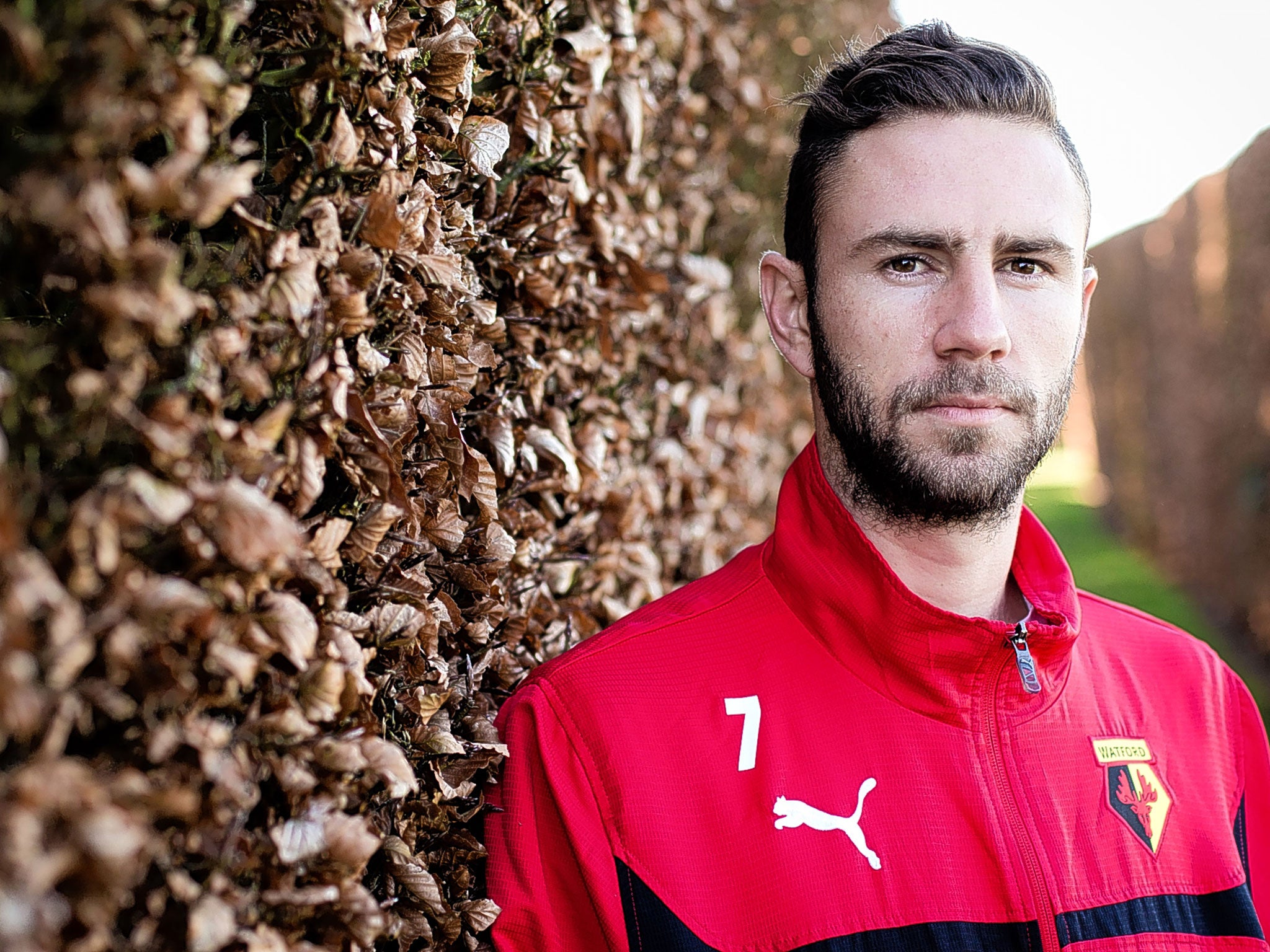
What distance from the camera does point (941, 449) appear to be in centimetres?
175

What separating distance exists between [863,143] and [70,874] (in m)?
1.61

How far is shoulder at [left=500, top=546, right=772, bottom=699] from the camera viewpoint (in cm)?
166

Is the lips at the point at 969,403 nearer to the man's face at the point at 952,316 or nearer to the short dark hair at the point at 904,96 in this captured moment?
the man's face at the point at 952,316

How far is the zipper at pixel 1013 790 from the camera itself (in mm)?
1534

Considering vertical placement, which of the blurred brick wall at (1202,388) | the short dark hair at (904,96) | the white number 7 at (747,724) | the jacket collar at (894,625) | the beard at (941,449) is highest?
the blurred brick wall at (1202,388)

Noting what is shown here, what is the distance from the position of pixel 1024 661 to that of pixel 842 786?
37 centimetres

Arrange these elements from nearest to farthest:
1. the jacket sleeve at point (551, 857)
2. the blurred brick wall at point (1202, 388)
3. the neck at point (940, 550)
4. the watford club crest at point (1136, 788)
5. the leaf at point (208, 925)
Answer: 1. the leaf at point (208, 925)
2. the jacket sleeve at point (551, 857)
3. the watford club crest at point (1136, 788)
4. the neck at point (940, 550)
5. the blurred brick wall at point (1202, 388)

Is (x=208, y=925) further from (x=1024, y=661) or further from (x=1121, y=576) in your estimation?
(x=1121, y=576)

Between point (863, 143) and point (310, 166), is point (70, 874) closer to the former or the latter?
point (310, 166)

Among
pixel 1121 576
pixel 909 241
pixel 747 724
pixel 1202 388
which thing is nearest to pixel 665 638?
pixel 747 724

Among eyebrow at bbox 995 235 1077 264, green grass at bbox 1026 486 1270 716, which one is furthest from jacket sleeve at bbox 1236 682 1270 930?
green grass at bbox 1026 486 1270 716

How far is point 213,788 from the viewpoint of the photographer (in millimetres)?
960

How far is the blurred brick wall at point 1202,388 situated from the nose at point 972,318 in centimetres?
652

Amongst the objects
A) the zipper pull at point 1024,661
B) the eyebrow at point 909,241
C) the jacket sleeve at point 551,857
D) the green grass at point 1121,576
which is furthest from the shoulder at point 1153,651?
the green grass at point 1121,576
